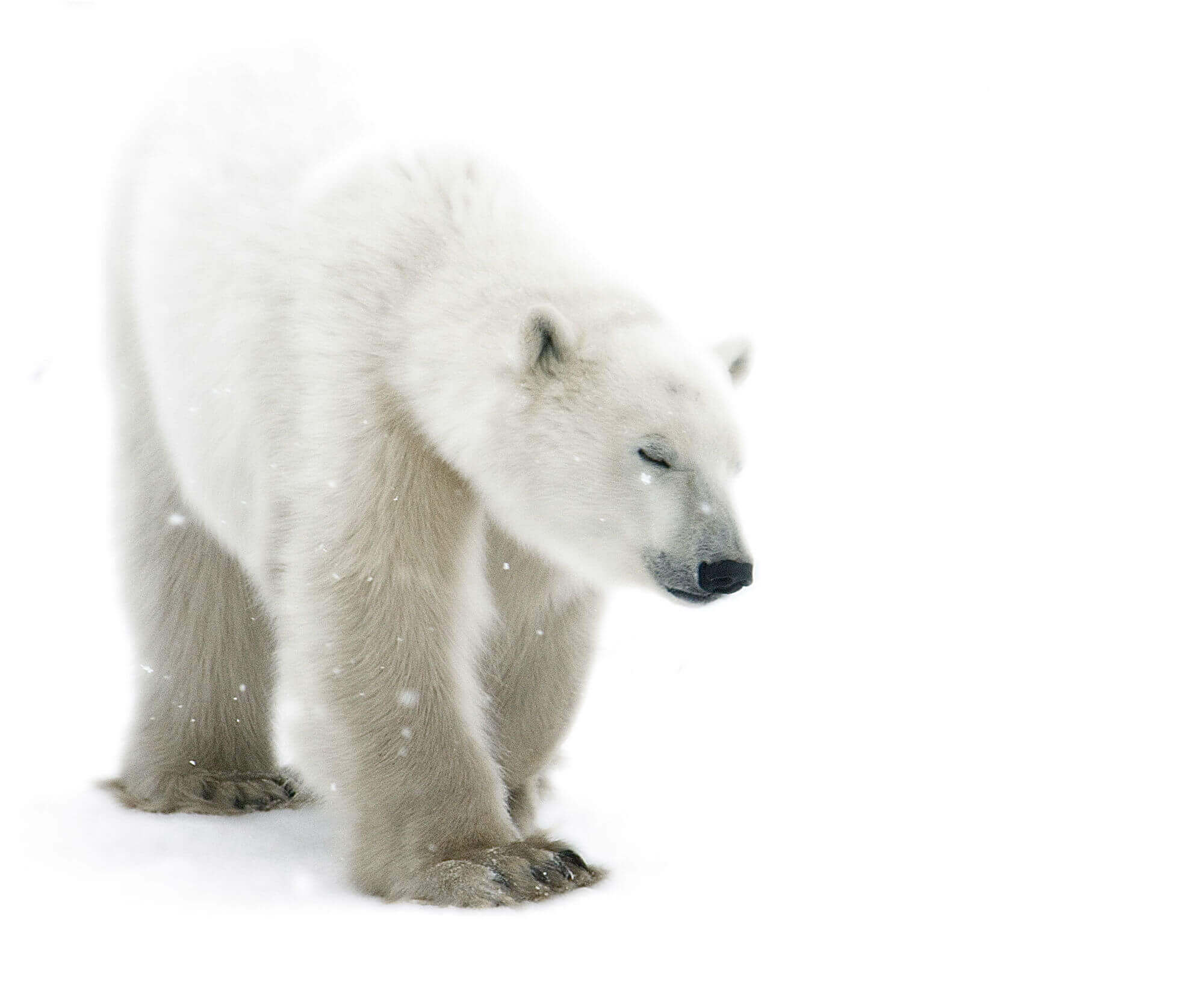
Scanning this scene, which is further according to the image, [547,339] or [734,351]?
[734,351]

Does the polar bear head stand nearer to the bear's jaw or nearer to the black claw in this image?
the bear's jaw

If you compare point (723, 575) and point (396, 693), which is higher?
point (723, 575)

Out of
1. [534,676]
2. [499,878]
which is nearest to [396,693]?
[499,878]

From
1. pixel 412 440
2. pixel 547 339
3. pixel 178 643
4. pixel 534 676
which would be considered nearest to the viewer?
pixel 547 339

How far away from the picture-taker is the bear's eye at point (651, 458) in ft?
11.2

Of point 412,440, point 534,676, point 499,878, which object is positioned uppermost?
point 412,440

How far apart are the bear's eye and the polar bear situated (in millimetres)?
15

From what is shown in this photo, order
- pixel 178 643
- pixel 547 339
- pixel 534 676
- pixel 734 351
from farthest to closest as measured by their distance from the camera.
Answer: pixel 178 643 < pixel 534 676 < pixel 734 351 < pixel 547 339

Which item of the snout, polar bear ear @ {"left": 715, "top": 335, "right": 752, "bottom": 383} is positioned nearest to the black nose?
the snout

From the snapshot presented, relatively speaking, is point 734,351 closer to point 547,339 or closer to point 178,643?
point 547,339

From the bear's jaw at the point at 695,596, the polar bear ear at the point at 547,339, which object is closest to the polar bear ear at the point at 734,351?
the polar bear ear at the point at 547,339

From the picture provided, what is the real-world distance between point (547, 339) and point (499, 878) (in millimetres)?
1319

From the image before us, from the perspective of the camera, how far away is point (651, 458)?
3.42 meters

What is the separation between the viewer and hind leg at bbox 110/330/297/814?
4.45m
